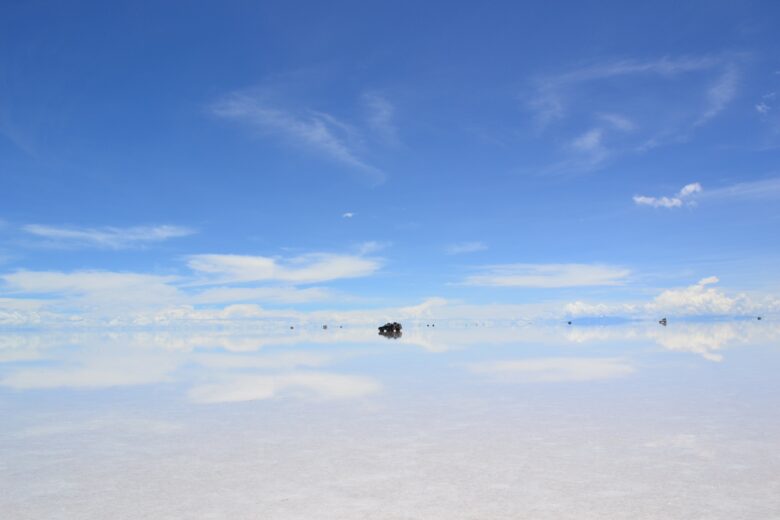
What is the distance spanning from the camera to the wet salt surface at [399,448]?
911 cm

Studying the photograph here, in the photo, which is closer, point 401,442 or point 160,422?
point 401,442

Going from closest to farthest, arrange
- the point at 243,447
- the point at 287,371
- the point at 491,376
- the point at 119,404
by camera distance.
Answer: the point at 243,447 → the point at 119,404 → the point at 491,376 → the point at 287,371

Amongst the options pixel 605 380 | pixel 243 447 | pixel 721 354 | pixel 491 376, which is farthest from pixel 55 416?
pixel 721 354

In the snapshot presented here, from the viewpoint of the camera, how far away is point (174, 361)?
3981 cm

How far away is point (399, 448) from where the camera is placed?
504 inches

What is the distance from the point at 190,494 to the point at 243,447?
3468 mm

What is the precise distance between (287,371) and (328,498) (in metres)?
22.1

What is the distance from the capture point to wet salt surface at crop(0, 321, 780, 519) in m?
9.11

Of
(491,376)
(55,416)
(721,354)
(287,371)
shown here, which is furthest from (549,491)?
(721,354)

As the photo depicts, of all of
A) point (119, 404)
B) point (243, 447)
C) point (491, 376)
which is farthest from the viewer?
point (491, 376)

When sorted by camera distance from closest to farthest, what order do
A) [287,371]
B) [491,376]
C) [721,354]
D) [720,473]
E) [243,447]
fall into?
[720,473] → [243,447] → [491,376] → [287,371] → [721,354]

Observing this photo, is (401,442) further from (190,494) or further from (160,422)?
(160,422)

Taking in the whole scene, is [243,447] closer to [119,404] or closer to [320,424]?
[320,424]

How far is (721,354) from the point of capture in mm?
37844
